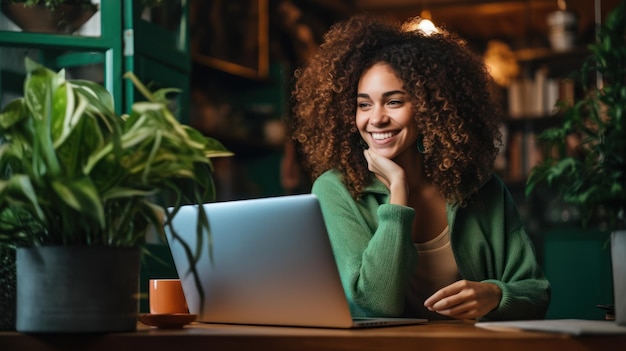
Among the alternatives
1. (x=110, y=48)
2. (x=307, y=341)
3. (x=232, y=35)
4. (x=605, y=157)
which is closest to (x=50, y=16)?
(x=110, y=48)

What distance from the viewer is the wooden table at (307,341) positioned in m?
1.23

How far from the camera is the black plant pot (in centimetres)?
133

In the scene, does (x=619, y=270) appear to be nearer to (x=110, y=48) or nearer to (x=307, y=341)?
(x=307, y=341)

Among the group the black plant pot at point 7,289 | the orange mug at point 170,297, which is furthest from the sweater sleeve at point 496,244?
the black plant pot at point 7,289

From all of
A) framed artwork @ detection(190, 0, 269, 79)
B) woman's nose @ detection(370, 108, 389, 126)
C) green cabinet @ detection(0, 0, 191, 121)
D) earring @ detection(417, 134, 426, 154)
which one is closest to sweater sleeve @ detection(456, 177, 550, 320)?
earring @ detection(417, 134, 426, 154)

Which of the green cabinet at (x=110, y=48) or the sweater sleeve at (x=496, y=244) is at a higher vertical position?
the green cabinet at (x=110, y=48)

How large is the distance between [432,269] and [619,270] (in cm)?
75

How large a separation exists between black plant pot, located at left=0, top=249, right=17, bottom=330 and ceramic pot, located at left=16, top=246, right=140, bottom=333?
0.10 meters

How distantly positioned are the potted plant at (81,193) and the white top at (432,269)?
2.92 feet

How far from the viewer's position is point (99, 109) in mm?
1270

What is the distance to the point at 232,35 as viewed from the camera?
4480 millimetres

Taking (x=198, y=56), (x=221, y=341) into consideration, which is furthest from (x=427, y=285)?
(x=198, y=56)

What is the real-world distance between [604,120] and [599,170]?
0.24 feet

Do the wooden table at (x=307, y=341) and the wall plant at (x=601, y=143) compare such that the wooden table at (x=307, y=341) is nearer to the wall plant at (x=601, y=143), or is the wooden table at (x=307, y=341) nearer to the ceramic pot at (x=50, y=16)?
the wall plant at (x=601, y=143)
